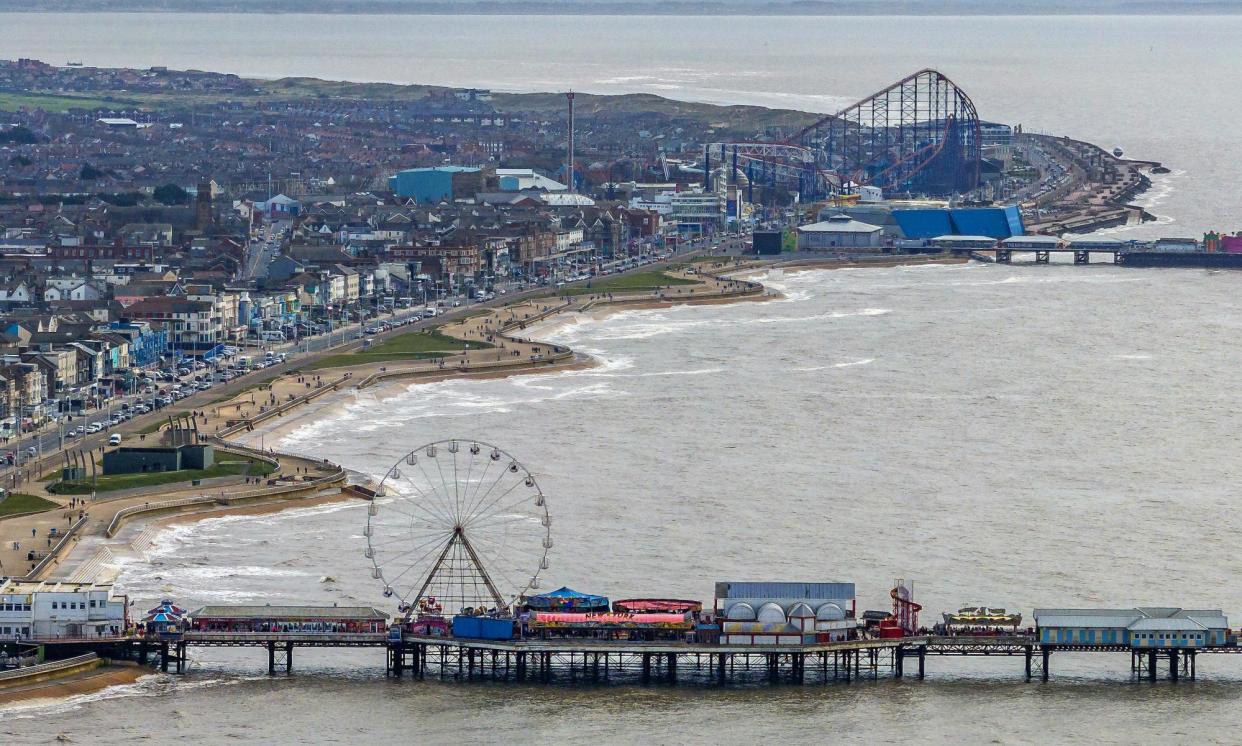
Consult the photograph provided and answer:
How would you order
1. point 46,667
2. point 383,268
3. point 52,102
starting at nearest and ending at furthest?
point 46,667, point 383,268, point 52,102

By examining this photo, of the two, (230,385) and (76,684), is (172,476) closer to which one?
(230,385)

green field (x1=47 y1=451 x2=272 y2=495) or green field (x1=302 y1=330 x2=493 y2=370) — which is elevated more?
green field (x1=302 y1=330 x2=493 y2=370)

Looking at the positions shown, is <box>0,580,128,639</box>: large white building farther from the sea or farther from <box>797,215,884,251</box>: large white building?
<box>797,215,884,251</box>: large white building

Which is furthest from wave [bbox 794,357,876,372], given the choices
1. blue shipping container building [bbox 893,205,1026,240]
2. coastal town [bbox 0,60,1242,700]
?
blue shipping container building [bbox 893,205,1026,240]

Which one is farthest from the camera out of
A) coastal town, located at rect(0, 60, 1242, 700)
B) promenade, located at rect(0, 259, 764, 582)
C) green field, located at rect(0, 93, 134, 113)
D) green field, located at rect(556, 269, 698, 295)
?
green field, located at rect(0, 93, 134, 113)

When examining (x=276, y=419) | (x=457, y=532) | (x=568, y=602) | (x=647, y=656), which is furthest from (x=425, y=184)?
(x=647, y=656)

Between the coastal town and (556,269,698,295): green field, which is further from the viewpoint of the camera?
(556,269,698,295): green field
